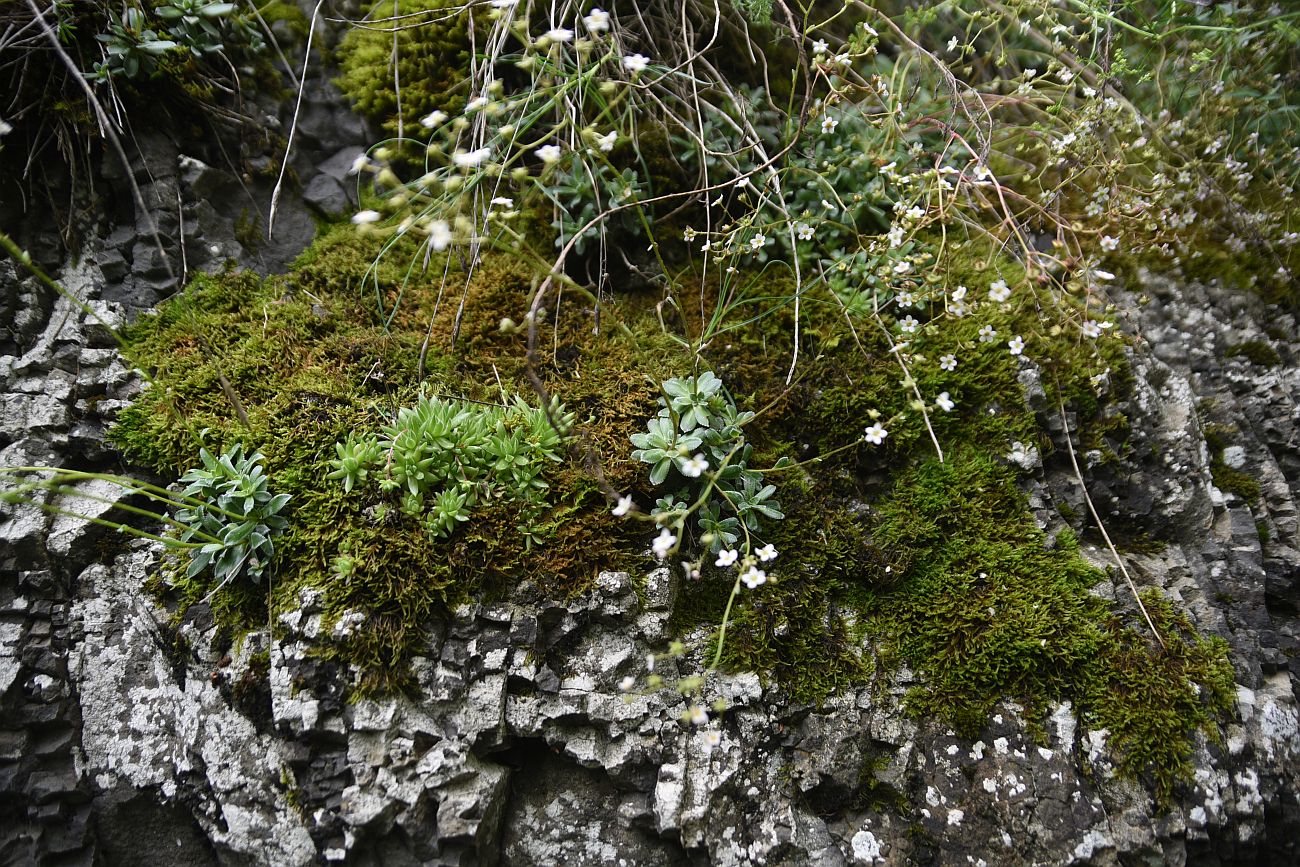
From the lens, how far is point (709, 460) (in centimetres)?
216

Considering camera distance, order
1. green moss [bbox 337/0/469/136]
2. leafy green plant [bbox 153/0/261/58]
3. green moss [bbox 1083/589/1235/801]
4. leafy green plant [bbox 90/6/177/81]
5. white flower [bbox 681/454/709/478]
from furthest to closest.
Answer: green moss [bbox 337/0/469/136]
leafy green plant [bbox 153/0/261/58]
leafy green plant [bbox 90/6/177/81]
green moss [bbox 1083/589/1235/801]
white flower [bbox 681/454/709/478]

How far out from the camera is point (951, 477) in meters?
2.31

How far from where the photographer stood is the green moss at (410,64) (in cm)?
277

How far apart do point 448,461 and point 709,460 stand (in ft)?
2.65

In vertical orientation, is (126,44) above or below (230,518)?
above

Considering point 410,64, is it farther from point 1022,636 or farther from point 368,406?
point 1022,636

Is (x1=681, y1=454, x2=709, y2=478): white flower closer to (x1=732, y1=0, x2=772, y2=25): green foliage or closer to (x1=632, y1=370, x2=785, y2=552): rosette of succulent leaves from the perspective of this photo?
(x1=632, y1=370, x2=785, y2=552): rosette of succulent leaves

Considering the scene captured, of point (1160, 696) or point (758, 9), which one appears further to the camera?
point (758, 9)

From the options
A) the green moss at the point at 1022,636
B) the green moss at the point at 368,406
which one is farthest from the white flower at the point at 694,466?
the green moss at the point at 1022,636

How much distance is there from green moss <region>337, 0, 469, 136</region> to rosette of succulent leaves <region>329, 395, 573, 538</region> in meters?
1.39

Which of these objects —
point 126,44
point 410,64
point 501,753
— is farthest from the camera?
point 410,64

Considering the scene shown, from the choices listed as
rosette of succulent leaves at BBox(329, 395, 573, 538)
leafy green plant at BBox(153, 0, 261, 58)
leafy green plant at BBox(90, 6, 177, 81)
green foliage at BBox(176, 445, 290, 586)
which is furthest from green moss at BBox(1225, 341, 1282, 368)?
leafy green plant at BBox(90, 6, 177, 81)

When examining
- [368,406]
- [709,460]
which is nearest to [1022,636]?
[709,460]

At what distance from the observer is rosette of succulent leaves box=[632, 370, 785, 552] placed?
2.07 m
